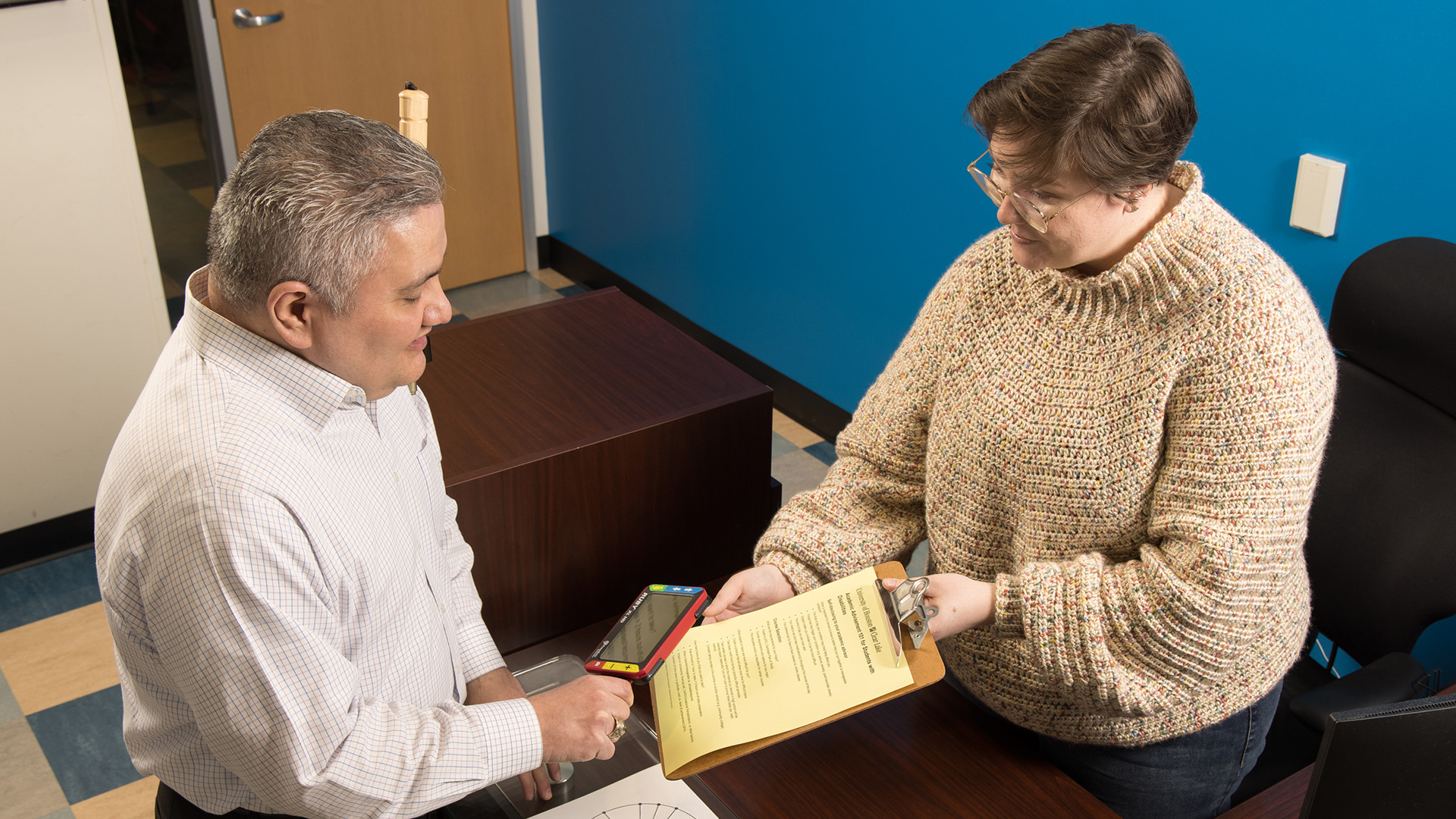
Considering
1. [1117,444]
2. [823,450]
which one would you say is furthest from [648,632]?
[823,450]

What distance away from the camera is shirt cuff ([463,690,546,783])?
1.15 meters

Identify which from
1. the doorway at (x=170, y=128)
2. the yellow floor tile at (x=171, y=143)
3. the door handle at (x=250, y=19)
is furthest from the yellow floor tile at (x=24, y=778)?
the door handle at (x=250, y=19)

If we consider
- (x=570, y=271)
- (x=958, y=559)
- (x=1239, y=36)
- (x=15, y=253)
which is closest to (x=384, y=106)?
(x=570, y=271)

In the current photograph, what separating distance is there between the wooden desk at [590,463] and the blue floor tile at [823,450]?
1.51 metres

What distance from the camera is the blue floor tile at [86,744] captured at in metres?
2.25

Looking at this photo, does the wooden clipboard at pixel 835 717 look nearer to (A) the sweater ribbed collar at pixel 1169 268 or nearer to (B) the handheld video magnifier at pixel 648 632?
(B) the handheld video magnifier at pixel 648 632

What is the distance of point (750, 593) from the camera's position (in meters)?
1.42

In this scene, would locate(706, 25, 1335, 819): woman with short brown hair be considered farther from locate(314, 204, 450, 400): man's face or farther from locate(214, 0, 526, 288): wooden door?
locate(214, 0, 526, 288): wooden door

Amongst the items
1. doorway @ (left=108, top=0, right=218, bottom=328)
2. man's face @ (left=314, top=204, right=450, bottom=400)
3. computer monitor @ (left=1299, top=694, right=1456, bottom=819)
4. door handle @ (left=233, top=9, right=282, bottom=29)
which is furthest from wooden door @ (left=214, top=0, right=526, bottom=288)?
computer monitor @ (left=1299, top=694, right=1456, bottom=819)

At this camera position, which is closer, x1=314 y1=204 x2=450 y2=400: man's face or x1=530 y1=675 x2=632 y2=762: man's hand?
x1=314 y1=204 x2=450 y2=400: man's face

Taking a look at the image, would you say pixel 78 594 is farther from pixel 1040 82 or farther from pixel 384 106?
pixel 1040 82

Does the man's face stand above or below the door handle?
above

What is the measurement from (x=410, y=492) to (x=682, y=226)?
2.71 metres

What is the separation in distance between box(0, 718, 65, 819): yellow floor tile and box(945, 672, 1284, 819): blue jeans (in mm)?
1956
